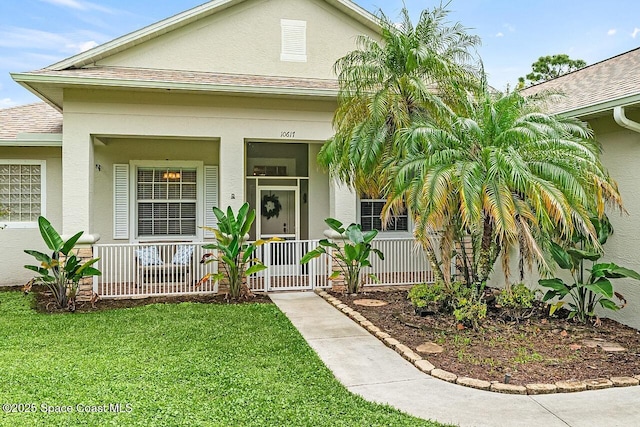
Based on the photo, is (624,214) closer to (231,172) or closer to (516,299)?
(516,299)

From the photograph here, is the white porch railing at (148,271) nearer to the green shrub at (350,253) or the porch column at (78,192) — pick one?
the porch column at (78,192)

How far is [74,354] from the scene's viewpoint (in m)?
5.93

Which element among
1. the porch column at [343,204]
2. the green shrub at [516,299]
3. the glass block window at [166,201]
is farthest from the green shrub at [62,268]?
the green shrub at [516,299]

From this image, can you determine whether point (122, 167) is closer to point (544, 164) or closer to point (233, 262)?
point (233, 262)

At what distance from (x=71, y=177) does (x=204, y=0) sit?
18.1ft

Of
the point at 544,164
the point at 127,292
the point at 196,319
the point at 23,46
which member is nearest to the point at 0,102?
the point at 23,46

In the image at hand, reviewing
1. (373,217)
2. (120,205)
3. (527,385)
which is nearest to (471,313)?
(527,385)

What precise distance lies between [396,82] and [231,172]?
3.99m

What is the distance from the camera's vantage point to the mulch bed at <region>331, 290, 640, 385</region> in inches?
214

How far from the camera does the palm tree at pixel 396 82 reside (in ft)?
26.5

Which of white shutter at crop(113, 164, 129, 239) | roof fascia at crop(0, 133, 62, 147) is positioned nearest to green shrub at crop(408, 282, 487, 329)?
white shutter at crop(113, 164, 129, 239)

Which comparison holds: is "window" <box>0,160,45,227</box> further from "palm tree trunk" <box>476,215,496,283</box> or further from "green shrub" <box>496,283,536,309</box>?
"green shrub" <box>496,283,536,309</box>

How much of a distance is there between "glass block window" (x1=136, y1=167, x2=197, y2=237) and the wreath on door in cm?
180

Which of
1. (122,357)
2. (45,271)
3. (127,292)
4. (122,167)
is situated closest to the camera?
(122,357)
